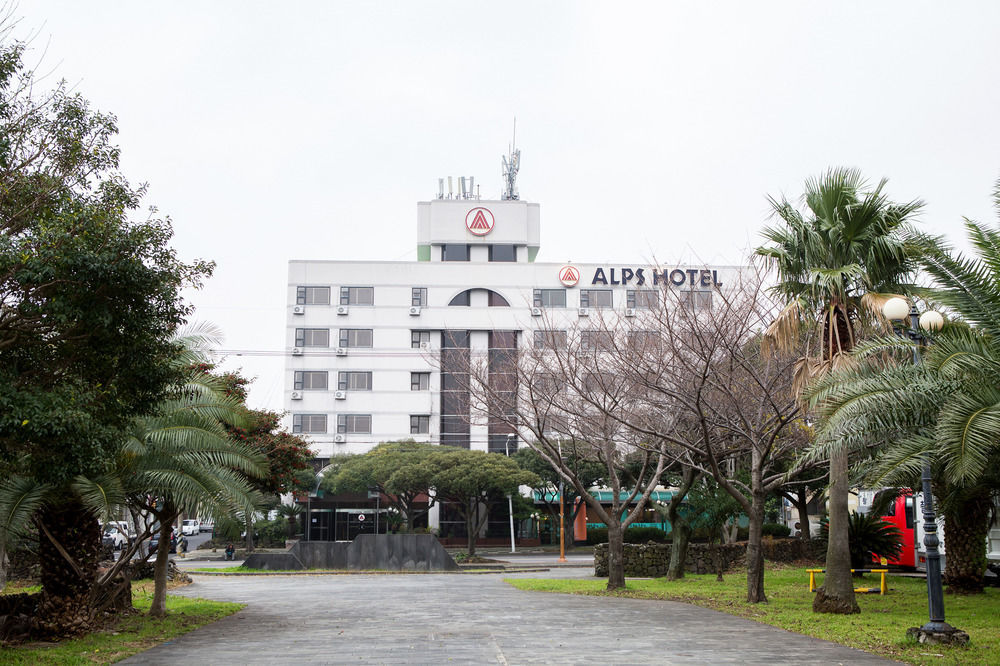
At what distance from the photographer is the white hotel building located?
64062 millimetres

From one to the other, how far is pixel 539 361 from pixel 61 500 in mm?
12976

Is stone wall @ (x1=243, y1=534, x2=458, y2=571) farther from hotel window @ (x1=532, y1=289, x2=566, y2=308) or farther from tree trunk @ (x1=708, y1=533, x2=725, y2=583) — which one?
hotel window @ (x1=532, y1=289, x2=566, y2=308)

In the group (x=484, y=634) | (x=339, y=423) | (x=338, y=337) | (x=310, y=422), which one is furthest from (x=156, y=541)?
(x=484, y=634)

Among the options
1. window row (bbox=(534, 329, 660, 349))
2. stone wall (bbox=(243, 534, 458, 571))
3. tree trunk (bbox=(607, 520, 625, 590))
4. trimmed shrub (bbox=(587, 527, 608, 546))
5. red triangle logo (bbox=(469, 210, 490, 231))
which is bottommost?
trimmed shrub (bbox=(587, 527, 608, 546))

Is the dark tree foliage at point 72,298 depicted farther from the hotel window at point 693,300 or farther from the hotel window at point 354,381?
the hotel window at point 354,381

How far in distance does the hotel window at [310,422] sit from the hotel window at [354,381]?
2.64 meters

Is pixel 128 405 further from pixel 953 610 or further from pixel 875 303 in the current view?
pixel 953 610

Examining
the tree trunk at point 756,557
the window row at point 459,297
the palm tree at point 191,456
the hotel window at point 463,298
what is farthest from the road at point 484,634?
the hotel window at point 463,298

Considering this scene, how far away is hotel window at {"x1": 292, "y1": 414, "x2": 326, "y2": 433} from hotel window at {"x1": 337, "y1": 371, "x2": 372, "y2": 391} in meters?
2.64

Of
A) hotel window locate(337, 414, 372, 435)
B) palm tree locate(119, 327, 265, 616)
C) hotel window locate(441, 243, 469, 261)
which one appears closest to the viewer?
palm tree locate(119, 327, 265, 616)

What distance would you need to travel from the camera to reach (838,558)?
55.7 feet

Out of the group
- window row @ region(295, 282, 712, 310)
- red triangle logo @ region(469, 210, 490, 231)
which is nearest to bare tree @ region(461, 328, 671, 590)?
window row @ region(295, 282, 712, 310)

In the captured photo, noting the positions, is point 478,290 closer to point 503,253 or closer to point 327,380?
point 503,253

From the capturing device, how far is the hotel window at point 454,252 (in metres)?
68.2
